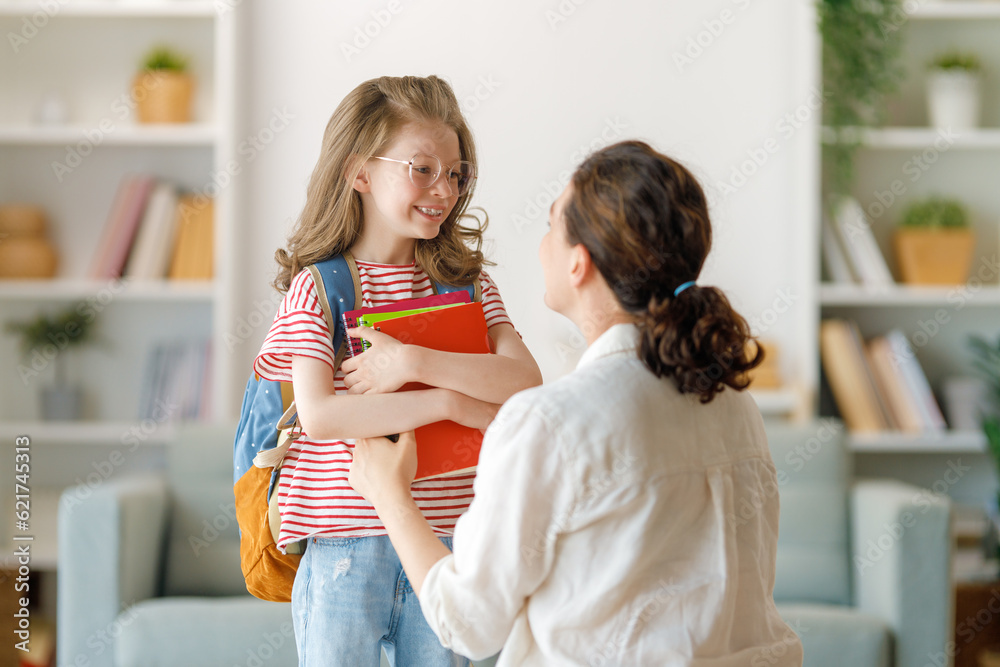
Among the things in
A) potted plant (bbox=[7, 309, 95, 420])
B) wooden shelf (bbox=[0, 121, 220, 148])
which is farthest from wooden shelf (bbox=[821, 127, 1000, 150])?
potted plant (bbox=[7, 309, 95, 420])

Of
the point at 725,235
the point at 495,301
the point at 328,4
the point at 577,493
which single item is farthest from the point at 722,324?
the point at 328,4

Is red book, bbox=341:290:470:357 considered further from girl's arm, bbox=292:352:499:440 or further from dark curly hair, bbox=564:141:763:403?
dark curly hair, bbox=564:141:763:403

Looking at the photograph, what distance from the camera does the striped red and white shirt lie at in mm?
1030

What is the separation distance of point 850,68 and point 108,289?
8.10ft

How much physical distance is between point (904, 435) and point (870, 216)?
77 centimetres

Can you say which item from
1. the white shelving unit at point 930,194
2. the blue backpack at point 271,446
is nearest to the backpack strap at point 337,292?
the blue backpack at point 271,446

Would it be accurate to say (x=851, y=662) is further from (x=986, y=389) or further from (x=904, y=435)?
(x=986, y=389)

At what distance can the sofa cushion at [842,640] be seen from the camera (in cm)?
211

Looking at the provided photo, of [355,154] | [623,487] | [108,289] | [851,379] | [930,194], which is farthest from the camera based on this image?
[930,194]

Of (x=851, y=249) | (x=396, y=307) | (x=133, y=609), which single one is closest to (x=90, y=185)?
(x=133, y=609)

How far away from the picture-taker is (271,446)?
1.11 metres

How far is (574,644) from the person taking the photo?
902 millimetres

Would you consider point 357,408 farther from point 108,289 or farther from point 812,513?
point 108,289

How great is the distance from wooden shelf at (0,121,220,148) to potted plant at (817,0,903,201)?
1.97 meters
